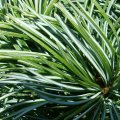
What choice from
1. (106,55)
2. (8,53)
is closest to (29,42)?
(8,53)

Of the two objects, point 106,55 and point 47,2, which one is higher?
point 47,2

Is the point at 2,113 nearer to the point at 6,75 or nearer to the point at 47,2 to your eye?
the point at 6,75

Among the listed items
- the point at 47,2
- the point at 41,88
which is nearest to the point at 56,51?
the point at 41,88

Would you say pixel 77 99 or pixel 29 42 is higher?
pixel 29 42

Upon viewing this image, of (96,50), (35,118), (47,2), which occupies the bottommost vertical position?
(35,118)

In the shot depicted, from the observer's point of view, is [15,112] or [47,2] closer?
[15,112]

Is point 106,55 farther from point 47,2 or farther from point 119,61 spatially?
point 47,2
